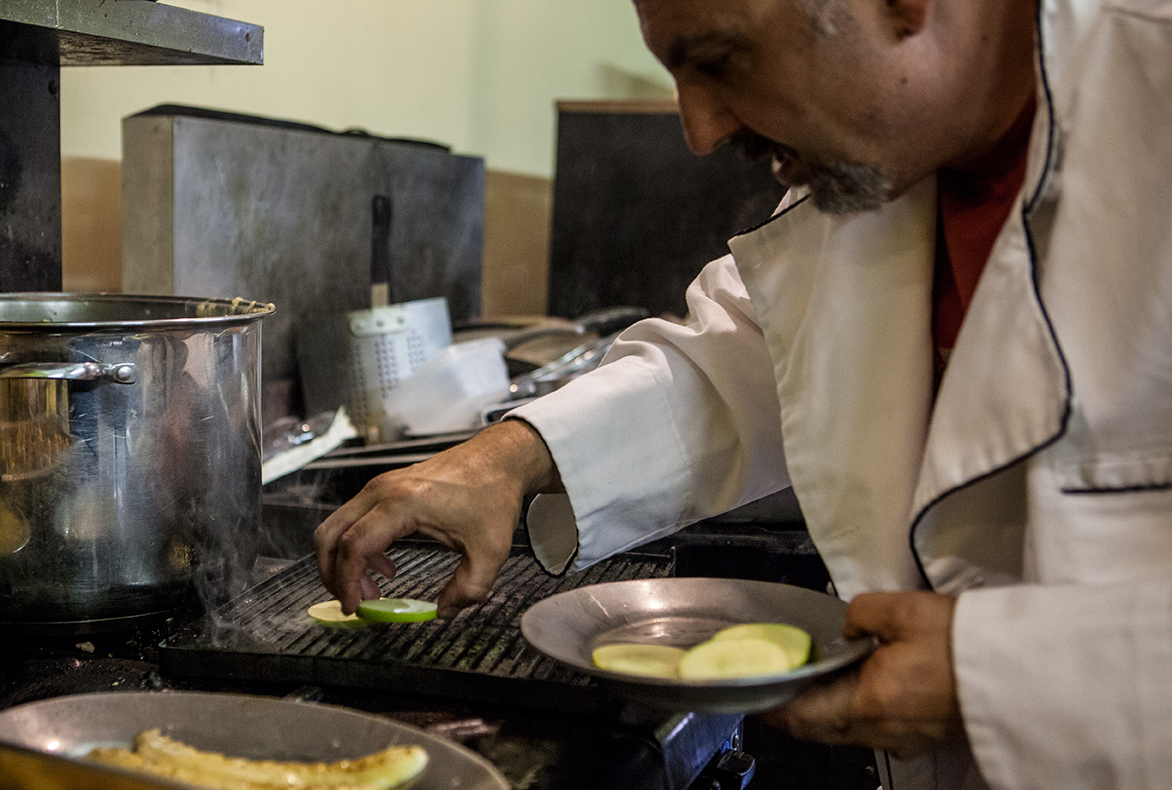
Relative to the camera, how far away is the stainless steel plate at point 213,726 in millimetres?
818

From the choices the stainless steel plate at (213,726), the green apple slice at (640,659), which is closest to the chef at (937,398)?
the green apple slice at (640,659)

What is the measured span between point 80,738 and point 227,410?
0.42m

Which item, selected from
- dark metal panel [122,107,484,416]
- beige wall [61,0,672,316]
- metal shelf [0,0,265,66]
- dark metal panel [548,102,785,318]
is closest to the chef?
metal shelf [0,0,265,66]

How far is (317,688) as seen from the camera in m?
1.03

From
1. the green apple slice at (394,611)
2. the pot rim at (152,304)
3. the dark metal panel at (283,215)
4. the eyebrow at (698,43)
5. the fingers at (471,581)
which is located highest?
the eyebrow at (698,43)

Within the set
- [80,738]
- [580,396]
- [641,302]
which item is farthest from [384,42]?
[80,738]

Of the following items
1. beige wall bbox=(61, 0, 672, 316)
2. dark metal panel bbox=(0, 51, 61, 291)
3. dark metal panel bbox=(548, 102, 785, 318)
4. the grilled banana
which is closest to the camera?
the grilled banana

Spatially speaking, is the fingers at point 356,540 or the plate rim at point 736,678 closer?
the plate rim at point 736,678

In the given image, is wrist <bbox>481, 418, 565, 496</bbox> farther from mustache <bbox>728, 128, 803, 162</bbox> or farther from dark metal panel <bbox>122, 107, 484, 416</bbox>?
dark metal panel <bbox>122, 107, 484, 416</bbox>

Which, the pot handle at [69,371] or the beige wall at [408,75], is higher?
the beige wall at [408,75]

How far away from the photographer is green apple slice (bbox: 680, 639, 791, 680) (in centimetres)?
81

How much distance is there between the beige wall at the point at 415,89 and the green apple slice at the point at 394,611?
4.21 ft

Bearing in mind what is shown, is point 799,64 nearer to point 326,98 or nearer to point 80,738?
point 80,738

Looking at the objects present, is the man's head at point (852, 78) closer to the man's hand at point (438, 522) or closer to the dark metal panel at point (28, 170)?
the man's hand at point (438, 522)
